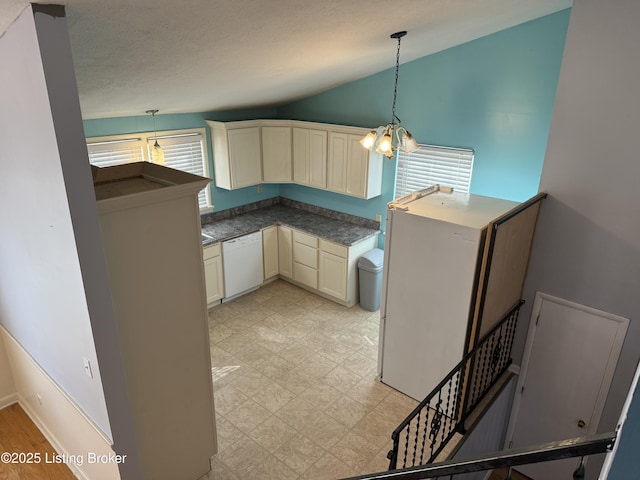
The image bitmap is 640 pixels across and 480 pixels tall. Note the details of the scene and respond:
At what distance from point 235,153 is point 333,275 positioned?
209cm

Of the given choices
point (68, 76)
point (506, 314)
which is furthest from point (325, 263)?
point (68, 76)

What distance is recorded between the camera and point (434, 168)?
5.22 metres

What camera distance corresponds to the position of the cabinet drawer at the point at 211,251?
546 centimetres

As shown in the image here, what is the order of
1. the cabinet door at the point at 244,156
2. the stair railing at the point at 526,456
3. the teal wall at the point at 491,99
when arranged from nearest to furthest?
1. the stair railing at the point at 526,456
2. the teal wall at the point at 491,99
3. the cabinet door at the point at 244,156

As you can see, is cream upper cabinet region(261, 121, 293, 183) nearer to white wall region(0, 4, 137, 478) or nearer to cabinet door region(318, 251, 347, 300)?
cabinet door region(318, 251, 347, 300)

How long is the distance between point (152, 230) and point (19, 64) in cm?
103

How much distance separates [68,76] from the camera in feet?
6.12

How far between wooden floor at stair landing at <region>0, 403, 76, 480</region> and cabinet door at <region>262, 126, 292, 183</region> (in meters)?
3.97

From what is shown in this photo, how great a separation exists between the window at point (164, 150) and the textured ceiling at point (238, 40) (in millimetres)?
392

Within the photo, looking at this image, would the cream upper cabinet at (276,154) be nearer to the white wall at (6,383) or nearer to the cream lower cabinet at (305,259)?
the cream lower cabinet at (305,259)

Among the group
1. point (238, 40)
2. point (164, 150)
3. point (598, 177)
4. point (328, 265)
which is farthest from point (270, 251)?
point (598, 177)

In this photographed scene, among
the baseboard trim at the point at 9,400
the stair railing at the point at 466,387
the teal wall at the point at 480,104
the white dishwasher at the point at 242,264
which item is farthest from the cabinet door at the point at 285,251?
the baseboard trim at the point at 9,400

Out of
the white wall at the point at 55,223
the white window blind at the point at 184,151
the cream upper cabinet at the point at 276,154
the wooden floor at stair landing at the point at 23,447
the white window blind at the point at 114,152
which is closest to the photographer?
the white wall at the point at 55,223

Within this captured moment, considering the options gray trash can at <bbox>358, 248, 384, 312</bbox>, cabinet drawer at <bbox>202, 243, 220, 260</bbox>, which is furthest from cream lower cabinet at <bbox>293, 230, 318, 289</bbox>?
Answer: cabinet drawer at <bbox>202, 243, 220, 260</bbox>
